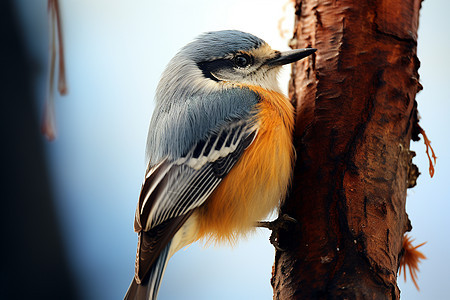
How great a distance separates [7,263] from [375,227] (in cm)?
156

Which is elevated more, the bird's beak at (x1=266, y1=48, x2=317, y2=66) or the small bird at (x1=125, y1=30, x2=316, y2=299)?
the bird's beak at (x1=266, y1=48, x2=317, y2=66)

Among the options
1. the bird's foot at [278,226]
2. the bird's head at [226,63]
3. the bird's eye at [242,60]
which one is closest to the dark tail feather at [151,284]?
the bird's foot at [278,226]

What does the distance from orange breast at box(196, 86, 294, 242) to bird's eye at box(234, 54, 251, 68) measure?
299 millimetres

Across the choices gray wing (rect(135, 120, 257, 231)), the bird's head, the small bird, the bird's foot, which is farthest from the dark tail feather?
the bird's head

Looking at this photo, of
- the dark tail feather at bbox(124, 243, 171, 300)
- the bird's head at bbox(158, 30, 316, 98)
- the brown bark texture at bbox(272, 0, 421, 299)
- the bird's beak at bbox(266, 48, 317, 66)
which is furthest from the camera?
the bird's head at bbox(158, 30, 316, 98)

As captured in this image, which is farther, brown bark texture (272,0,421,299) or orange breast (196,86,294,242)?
orange breast (196,86,294,242)

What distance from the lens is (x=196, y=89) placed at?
1.86 metres

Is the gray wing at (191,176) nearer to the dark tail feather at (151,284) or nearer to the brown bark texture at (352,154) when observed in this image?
the dark tail feather at (151,284)

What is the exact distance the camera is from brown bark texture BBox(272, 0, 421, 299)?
1.45 meters

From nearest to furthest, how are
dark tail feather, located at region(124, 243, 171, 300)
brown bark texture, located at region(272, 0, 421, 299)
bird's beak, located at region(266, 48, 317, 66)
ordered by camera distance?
brown bark texture, located at region(272, 0, 421, 299) < dark tail feather, located at region(124, 243, 171, 300) < bird's beak, located at region(266, 48, 317, 66)

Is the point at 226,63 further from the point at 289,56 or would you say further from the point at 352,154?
the point at 352,154

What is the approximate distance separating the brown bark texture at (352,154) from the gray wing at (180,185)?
0.25m

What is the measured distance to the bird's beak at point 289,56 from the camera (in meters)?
1.73

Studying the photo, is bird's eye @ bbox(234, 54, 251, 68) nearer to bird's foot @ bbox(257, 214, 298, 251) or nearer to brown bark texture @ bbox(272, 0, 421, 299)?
brown bark texture @ bbox(272, 0, 421, 299)
